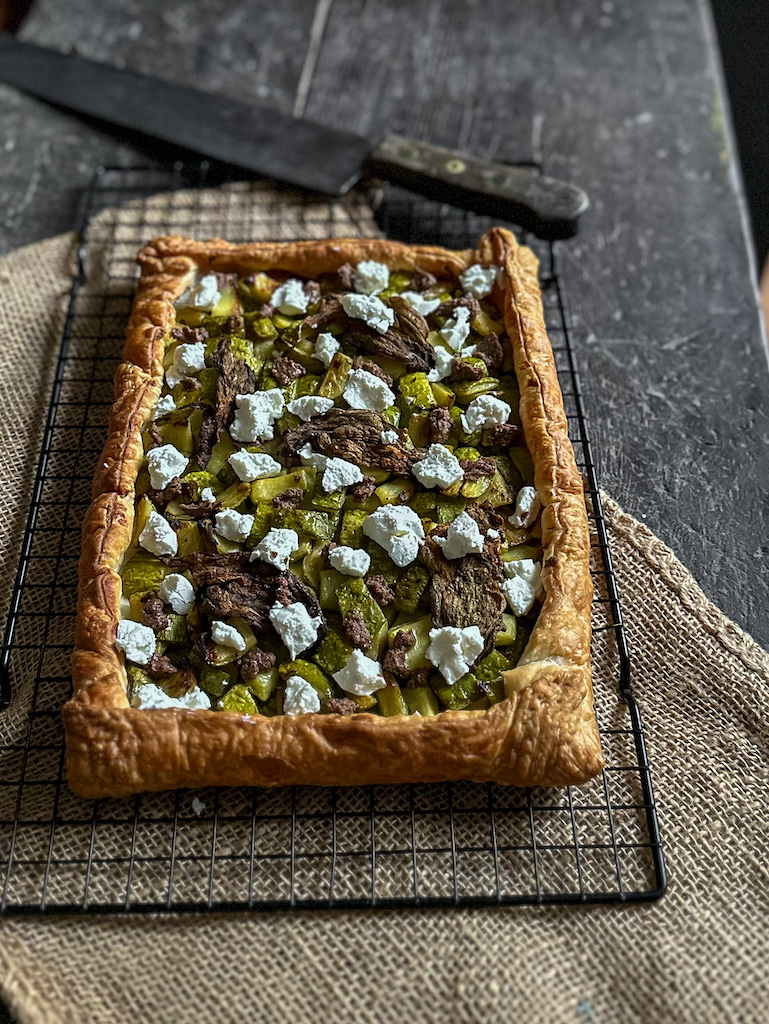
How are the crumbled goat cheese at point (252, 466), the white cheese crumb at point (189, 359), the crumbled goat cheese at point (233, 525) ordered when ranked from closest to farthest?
the crumbled goat cheese at point (233, 525)
the crumbled goat cheese at point (252, 466)
the white cheese crumb at point (189, 359)

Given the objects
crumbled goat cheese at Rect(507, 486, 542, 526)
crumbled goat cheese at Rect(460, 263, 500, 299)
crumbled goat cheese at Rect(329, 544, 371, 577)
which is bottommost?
crumbled goat cheese at Rect(329, 544, 371, 577)

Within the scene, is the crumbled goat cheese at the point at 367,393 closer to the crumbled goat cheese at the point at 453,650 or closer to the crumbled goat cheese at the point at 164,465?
the crumbled goat cheese at the point at 164,465

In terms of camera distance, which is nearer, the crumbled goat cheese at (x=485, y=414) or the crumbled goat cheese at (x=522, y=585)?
the crumbled goat cheese at (x=522, y=585)

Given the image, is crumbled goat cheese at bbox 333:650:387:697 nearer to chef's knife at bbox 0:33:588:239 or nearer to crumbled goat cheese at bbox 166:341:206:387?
crumbled goat cheese at bbox 166:341:206:387

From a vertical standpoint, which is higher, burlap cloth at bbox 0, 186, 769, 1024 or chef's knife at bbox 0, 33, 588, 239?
chef's knife at bbox 0, 33, 588, 239

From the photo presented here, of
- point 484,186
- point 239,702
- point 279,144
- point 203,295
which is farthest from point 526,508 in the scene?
point 279,144

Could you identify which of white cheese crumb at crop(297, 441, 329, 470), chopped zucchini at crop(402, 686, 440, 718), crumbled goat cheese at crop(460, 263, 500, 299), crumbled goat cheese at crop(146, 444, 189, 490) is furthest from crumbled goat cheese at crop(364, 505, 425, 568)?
crumbled goat cheese at crop(460, 263, 500, 299)

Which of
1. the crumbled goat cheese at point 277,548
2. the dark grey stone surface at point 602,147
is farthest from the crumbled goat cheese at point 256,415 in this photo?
the dark grey stone surface at point 602,147
